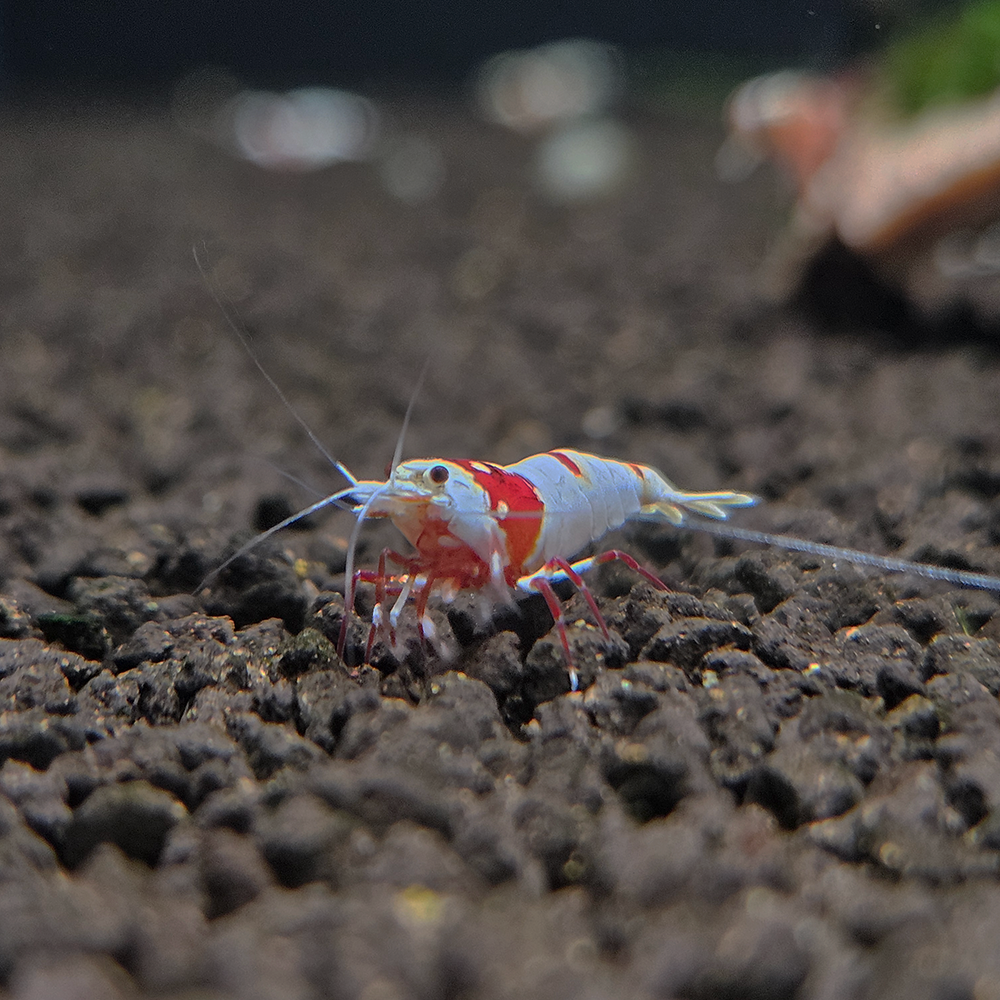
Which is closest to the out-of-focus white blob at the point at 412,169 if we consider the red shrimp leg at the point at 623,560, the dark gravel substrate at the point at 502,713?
the dark gravel substrate at the point at 502,713

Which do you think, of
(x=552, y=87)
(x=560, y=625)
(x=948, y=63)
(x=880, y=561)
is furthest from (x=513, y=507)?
(x=552, y=87)

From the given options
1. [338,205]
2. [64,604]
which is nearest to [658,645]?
[64,604]

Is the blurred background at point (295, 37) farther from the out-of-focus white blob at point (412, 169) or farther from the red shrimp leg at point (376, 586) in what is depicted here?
the red shrimp leg at point (376, 586)

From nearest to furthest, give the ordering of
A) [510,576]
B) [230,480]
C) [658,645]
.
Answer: [658,645] < [510,576] < [230,480]

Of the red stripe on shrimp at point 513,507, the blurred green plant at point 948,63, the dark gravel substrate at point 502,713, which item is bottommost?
the dark gravel substrate at point 502,713

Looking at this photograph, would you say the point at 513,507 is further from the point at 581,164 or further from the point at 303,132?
the point at 303,132

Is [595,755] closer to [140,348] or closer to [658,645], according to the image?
[658,645]
